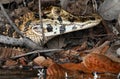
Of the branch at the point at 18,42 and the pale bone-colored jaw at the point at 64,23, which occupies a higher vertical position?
the pale bone-colored jaw at the point at 64,23

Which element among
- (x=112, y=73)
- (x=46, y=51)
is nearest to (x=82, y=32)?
(x=46, y=51)

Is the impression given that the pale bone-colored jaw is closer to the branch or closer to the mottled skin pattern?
the mottled skin pattern

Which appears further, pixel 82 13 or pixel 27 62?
A: pixel 82 13

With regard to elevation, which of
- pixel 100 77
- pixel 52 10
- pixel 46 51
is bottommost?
pixel 100 77

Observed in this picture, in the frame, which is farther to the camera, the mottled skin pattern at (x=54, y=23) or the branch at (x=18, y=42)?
the mottled skin pattern at (x=54, y=23)

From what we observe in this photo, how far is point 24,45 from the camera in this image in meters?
6.43

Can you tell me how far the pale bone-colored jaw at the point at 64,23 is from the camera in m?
6.46

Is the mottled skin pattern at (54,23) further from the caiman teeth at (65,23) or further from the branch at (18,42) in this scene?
the branch at (18,42)

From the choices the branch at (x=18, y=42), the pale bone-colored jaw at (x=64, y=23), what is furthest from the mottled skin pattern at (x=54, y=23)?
the branch at (x=18, y=42)

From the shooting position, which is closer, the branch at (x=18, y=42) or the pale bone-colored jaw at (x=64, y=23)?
the branch at (x=18, y=42)

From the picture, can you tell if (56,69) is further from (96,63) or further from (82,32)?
(82,32)

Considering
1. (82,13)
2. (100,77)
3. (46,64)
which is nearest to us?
(100,77)

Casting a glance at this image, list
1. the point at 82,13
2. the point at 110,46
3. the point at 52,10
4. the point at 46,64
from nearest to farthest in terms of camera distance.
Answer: the point at 46,64, the point at 110,46, the point at 52,10, the point at 82,13

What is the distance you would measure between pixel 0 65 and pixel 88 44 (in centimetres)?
132
